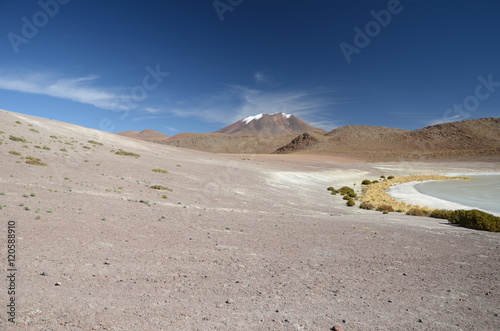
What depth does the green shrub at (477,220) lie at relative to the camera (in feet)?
43.4

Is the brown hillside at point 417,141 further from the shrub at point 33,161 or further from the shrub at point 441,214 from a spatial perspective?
the shrub at point 33,161

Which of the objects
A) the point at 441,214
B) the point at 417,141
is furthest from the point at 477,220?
the point at 417,141

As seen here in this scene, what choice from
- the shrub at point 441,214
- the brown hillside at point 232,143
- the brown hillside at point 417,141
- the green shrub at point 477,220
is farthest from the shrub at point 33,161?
the brown hillside at point 232,143

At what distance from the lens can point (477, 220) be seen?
13.7m

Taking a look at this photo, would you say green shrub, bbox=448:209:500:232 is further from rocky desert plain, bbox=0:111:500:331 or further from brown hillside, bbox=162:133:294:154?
brown hillside, bbox=162:133:294:154

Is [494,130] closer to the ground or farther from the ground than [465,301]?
farther from the ground

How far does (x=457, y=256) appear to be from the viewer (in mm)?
8633

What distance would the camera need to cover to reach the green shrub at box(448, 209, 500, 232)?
43.4 feet

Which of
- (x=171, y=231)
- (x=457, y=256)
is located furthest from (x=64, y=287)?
(x=457, y=256)

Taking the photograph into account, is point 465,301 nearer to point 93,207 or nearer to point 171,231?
point 171,231

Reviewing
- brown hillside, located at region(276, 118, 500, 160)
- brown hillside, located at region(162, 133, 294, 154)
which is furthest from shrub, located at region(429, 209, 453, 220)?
brown hillside, located at region(162, 133, 294, 154)

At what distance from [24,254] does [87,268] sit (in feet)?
4.97

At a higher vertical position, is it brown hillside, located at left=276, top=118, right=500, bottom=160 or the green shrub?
brown hillside, located at left=276, top=118, right=500, bottom=160

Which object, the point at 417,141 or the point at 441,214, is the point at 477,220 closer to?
the point at 441,214
